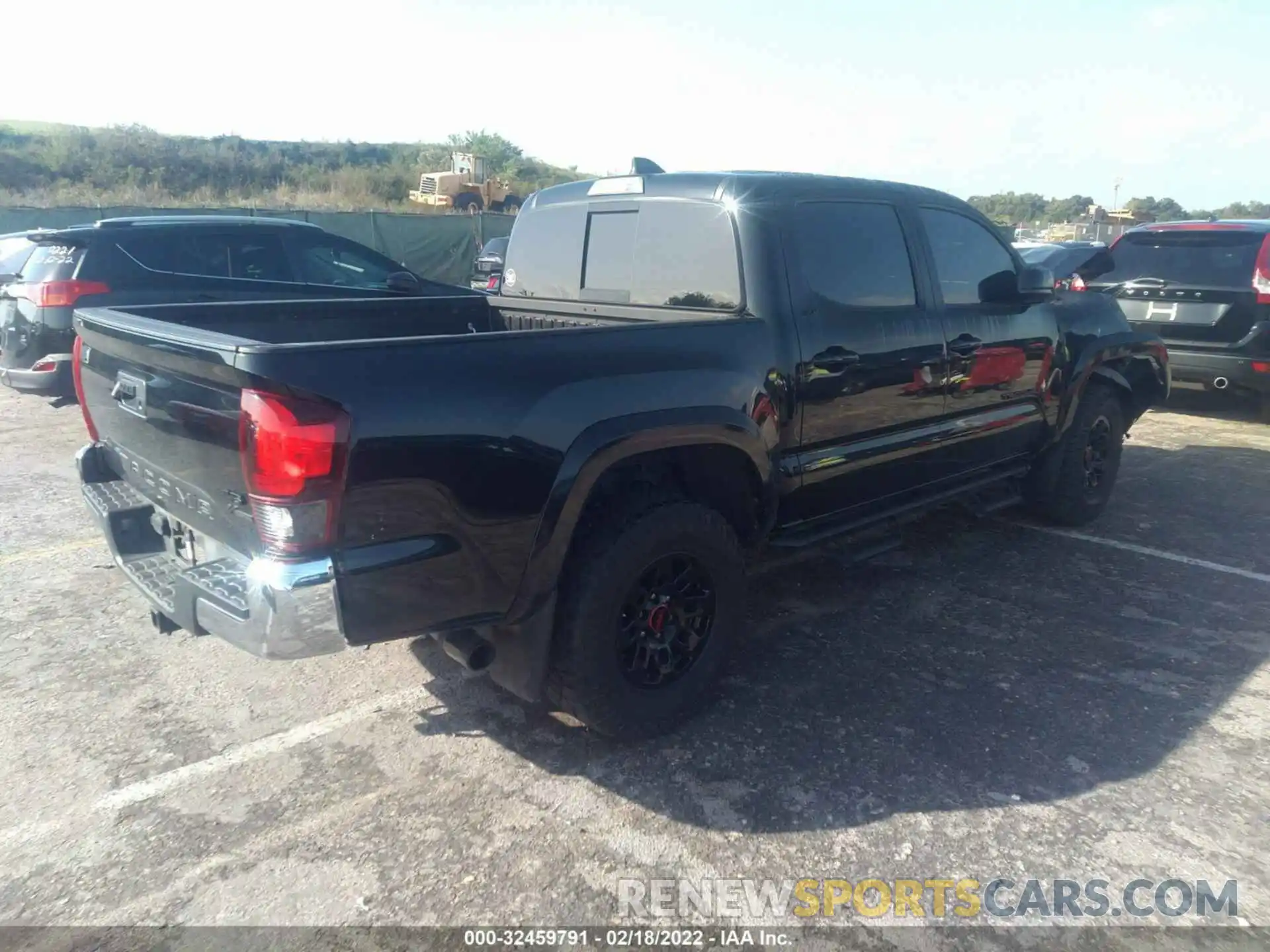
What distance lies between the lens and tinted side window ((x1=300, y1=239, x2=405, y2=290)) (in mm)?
7883

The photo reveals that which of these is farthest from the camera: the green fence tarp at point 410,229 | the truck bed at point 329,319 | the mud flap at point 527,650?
the green fence tarp at point 410,229

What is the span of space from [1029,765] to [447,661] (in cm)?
226

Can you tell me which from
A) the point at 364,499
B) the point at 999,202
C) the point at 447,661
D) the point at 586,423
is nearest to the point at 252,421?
the point at 364,499

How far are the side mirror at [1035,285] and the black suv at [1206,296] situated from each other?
4.09 meters

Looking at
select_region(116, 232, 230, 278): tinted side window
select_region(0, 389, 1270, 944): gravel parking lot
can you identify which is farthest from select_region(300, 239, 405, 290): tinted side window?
select_region(0, 389, 1270, 944): gravel parking lot

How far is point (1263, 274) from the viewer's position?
816 centimetres

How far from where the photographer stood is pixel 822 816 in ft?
9.50

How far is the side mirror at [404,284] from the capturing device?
299 inches

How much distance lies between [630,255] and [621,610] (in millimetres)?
1735

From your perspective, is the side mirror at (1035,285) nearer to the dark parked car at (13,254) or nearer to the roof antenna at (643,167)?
the roof antenna at (643,167)

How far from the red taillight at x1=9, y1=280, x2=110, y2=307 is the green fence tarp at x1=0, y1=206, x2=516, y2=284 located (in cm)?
1068

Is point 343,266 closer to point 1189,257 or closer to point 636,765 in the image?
point 636,765

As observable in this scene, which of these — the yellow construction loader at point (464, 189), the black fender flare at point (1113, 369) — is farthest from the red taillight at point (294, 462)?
the yellow construction loader at point (464, 189)

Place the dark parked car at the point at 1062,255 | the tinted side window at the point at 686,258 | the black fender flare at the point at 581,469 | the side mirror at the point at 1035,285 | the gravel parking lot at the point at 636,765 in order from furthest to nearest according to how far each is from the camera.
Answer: the dark parked car at the point at 1062,255, the side mirror at the point at 1035,285, the tinted side window at the point at 686,258, the black fender flare at the point at 581,469, the gravel parking lot at the point at 636,765
